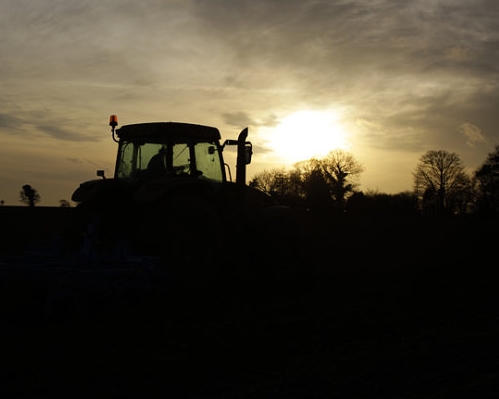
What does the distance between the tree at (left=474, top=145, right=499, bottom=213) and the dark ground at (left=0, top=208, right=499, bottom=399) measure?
1673 inches

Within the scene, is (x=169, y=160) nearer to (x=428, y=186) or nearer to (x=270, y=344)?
(x=270, y=344)

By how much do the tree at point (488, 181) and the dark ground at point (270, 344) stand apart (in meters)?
42.5

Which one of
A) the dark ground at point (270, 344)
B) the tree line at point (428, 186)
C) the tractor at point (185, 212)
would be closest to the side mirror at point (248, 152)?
the tractor at point (185, 212)

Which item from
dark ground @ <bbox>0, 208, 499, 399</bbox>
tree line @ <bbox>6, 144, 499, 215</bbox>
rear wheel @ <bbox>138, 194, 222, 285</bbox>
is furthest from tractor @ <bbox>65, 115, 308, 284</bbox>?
tree line @ <bbox>6, 144, 499, 215</bbox>

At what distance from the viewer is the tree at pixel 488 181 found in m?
49.9

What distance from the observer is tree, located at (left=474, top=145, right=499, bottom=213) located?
4991 cm

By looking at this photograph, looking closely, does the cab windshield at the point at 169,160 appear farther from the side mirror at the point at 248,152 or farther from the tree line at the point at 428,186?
the tree line at the point at 428,186

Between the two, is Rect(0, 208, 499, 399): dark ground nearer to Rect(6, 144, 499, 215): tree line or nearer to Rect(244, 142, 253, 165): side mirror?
Rect(244, 142, 253, 165): side mirror

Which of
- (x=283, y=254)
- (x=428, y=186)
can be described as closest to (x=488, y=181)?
(x=428, y=186)

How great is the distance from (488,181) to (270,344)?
1962 inches

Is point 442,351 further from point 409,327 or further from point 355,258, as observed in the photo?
point 355,258

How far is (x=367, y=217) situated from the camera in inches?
1121

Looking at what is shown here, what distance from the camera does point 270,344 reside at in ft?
19.2

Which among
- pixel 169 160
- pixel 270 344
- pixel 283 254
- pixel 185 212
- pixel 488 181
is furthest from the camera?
pixel 488 181
